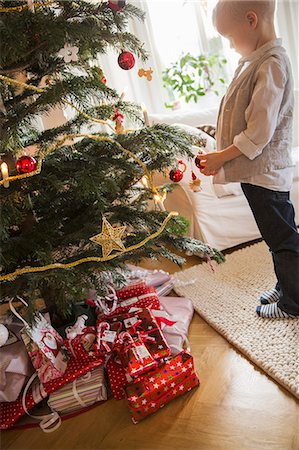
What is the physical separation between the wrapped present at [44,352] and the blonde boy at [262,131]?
0.71 m

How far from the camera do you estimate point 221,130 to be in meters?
1.21

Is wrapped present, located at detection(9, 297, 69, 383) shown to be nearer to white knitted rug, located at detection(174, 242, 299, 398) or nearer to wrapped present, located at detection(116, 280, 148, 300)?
wrapped present, located at detection(116, 280, 148, 300)

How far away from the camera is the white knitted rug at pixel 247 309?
3.55 feet

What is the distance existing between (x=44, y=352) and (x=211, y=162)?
763 mm

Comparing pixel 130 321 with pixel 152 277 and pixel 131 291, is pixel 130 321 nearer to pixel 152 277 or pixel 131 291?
pixel 131 291

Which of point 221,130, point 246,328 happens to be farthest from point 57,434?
point 221,130

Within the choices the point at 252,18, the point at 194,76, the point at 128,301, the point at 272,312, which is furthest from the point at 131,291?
the point at 194,76

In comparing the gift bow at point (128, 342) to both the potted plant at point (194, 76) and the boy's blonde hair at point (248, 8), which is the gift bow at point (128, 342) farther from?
the potted plant at point (194, 76)

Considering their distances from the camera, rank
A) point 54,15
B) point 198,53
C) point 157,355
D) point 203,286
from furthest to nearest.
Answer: point 198,53 < point 203,286 < point 157,355 < point 54,15

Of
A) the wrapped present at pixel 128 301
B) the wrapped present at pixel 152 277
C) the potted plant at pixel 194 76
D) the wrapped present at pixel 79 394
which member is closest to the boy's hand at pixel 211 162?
the wrapped present at pixel 128 301

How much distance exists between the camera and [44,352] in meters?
1.08

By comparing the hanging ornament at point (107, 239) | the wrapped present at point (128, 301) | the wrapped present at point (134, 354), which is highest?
the hanging ornament at point (107, 239)

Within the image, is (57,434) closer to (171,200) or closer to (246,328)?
(246,328)

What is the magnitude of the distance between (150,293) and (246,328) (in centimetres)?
36
